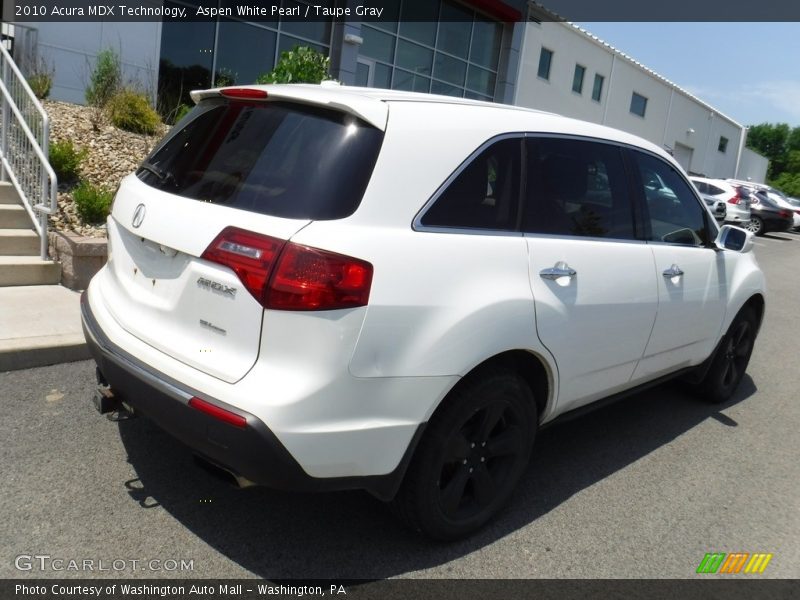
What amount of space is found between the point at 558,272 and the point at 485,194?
50 centimetres

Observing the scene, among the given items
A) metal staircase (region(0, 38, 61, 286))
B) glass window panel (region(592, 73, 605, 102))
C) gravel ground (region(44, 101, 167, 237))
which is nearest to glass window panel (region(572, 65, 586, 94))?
glass window panel (region(592, 73, 605, 102))

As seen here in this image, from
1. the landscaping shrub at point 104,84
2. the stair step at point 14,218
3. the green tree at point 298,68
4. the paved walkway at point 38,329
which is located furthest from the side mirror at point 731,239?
the landscaping shrub at point 104,84

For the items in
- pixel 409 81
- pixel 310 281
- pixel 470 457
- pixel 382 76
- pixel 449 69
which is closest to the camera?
pixel 310 281

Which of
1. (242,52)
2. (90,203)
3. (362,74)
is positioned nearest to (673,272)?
(90,203)

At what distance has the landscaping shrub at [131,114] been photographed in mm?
8789

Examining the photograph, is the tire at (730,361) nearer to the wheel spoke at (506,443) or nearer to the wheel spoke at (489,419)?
the wheel spoke at (506,443)

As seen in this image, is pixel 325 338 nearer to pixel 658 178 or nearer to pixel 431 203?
pixel 431 203

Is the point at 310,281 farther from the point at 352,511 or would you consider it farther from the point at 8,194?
the point at 8,194

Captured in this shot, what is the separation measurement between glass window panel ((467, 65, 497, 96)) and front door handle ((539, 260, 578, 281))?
19.0 m

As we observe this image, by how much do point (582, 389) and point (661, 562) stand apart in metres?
0.85

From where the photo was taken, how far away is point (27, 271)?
5.84 metres

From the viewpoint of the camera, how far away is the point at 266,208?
8.61ft

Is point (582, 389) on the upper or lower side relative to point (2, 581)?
upper

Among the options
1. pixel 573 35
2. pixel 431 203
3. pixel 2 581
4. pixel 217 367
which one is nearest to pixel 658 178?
pixel 431 203
